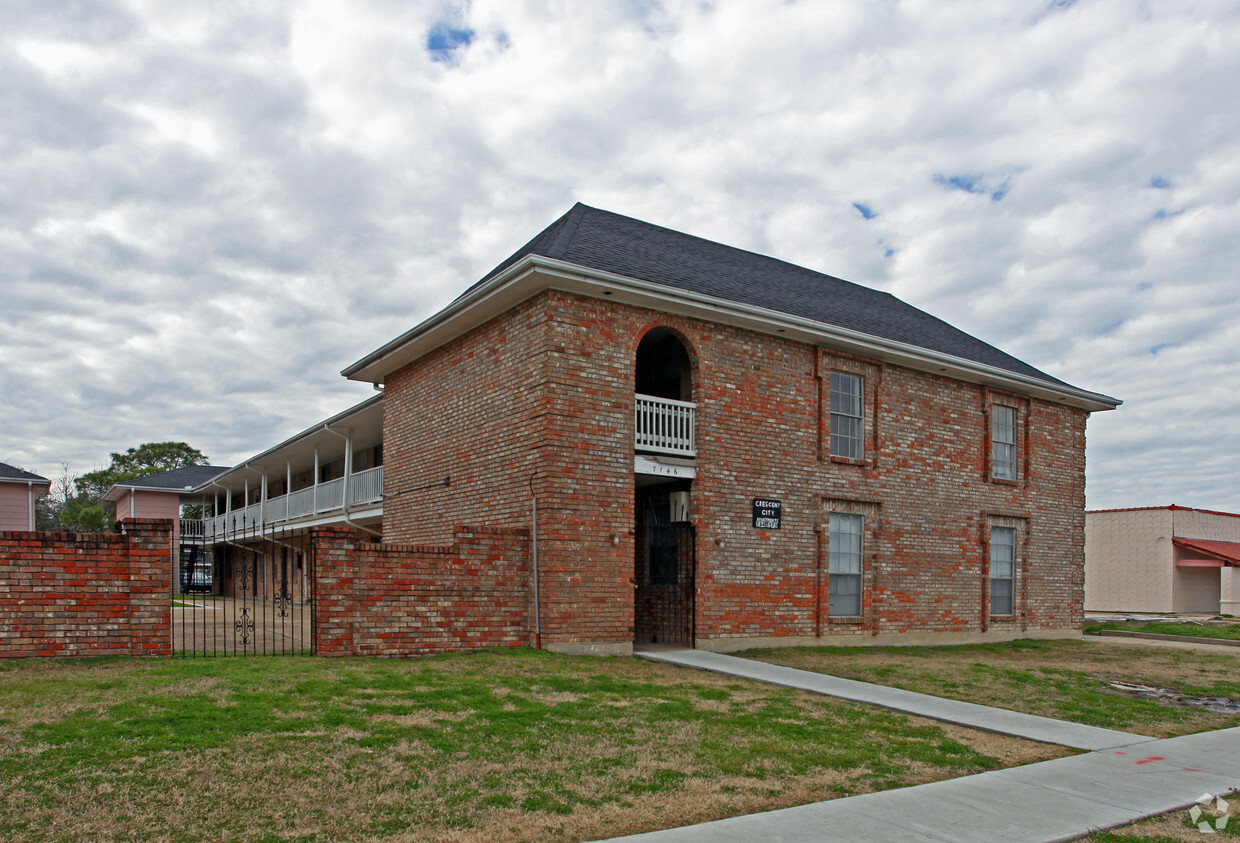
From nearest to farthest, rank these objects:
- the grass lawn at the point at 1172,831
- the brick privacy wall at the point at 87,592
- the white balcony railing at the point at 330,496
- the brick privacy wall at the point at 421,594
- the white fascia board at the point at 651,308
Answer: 1. the grass lawn at the point at 1172,831
2. the brick privacy wall at the point at 87,592
3. the brick privacy wall at the point at 421,594
4. the white fascia board at the point at 651,308
5. the white balcony railing at the point at 330,496

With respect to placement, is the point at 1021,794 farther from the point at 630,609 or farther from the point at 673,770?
the point at 630,609

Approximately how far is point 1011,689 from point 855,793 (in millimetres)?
6146

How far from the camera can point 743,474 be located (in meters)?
15.0

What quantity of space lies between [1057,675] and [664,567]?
596 centimetres

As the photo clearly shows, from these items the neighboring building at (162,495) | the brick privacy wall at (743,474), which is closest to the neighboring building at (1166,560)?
the brick privacy wall at (743,474)

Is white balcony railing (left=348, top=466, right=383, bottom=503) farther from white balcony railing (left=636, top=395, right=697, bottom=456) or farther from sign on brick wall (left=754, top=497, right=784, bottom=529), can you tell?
sign on brick wall (left=754, top=497, right=784, bottom=529)

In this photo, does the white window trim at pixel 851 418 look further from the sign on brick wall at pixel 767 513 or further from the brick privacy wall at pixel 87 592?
the brick privacy wall at pixel 87 592

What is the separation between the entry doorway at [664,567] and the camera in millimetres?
14672

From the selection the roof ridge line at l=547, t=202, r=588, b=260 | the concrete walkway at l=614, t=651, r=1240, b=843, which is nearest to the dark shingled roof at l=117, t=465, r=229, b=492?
the roof ridge line at l=547, t=202, r=588, b=260

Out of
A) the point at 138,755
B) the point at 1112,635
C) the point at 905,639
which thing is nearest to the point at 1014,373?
the point at 905,639

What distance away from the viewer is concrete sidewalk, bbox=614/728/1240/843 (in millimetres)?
5332

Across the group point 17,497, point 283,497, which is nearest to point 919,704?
point 283,497

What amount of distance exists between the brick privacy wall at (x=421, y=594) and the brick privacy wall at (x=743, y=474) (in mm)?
489

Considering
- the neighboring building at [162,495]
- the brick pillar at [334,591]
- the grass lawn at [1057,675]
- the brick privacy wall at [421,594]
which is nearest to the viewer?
the grass lawn at [1057,675]
